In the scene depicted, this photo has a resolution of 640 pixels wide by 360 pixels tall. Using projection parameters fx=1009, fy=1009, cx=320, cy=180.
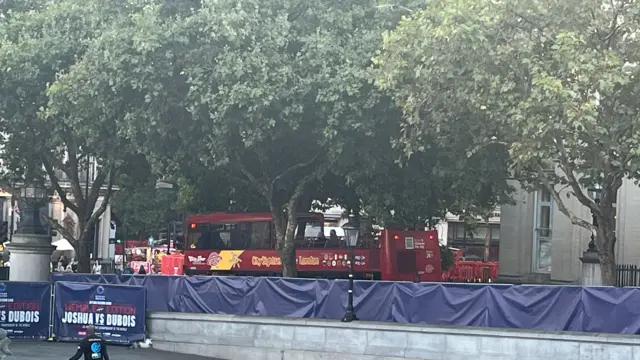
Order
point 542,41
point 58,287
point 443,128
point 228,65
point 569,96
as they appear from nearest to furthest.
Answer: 1. point 569,96
2. point 542,41
3. point 443,128
4. point 228,65
5. point 58,287

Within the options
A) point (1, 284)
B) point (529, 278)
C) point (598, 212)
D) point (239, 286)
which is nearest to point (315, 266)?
point (529, 278)

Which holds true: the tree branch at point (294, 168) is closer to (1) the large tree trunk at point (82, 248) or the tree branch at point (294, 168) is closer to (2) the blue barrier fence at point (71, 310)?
(2) the blue barrier fence at point (71, 310)

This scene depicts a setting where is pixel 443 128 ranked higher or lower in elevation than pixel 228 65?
lower

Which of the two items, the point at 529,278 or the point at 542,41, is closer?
the point at 542,41

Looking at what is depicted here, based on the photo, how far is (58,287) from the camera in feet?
96.3

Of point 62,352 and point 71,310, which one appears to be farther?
point 71,310

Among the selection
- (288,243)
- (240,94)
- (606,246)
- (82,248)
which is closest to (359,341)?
(606,246)

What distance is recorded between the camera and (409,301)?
2580 centimetres

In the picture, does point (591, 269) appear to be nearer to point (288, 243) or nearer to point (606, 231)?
point (606, 231)

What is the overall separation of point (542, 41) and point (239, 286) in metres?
10.9

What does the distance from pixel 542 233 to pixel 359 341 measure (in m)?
16.1

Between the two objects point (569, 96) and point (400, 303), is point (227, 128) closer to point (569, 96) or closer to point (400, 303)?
point (400, 303)

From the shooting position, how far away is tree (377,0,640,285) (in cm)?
2152

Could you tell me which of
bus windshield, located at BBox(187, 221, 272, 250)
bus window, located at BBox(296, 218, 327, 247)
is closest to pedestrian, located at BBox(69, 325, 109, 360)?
bus window, located at BBox(296, 218, 327, 247)
